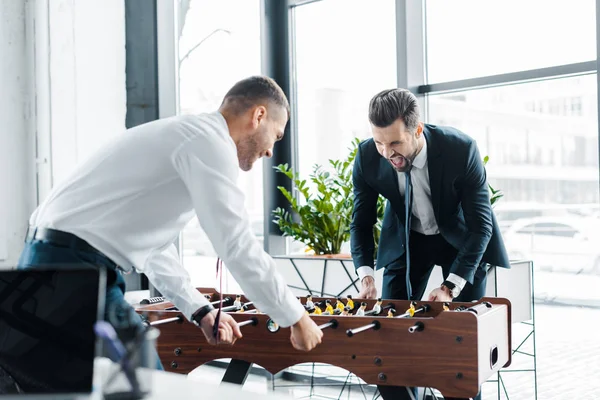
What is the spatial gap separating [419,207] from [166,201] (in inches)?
54.9

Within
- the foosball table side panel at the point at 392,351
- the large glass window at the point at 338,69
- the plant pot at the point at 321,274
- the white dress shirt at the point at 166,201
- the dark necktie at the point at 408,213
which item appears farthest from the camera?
the large glass window at the point at 338,69

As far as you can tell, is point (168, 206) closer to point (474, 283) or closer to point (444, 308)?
point (444, 308)

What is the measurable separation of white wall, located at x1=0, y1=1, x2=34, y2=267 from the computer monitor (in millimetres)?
3638

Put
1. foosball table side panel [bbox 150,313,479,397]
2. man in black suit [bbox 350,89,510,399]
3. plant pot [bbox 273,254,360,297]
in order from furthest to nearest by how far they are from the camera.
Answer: plant pot [bbox 273,254,360,297] → man in black suit [bbox 350,89,510,399] → foosball table side panel [bbox 150,313,479,397]

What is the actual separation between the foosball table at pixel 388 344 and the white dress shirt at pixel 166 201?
282 mm

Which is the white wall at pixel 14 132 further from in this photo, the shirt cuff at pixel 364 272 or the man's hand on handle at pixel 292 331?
the man's hand on handle at pixel 292 331

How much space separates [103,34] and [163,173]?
3.09m

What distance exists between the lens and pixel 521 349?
437 centimetres

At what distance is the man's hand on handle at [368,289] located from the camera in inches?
122

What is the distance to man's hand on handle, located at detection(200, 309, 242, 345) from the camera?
2324 millimetres

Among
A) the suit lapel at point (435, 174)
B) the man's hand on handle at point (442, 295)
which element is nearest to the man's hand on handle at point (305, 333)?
the man's hand on handle at point (442, 295)

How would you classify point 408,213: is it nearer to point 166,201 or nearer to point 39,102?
point 166,201

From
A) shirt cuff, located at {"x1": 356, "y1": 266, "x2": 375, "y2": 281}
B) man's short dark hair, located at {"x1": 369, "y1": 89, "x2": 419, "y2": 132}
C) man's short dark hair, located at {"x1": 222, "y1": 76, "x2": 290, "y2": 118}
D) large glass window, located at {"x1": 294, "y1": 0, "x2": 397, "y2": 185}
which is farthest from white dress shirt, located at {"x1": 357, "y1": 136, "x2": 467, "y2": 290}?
large glass window, located at {"x1": 294, "y1": 0, "x2": 397, "y2": 185}

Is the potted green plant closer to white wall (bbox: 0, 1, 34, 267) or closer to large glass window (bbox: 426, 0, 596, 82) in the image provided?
large glass window (bbox: 426, 0, 596, 82)
